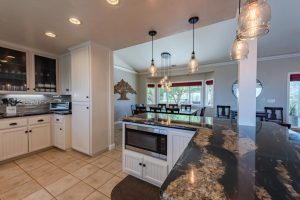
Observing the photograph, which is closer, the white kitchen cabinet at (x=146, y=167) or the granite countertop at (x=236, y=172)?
the granite countertop at (x=236, y=172)

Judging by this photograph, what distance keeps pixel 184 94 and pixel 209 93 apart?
4.09 feet

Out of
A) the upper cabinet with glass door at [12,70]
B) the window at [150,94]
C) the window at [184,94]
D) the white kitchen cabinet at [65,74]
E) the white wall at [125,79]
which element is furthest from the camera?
the window at [150,94]

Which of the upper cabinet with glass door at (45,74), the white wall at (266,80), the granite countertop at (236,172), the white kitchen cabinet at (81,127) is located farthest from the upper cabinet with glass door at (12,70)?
the white wall at (266,80)

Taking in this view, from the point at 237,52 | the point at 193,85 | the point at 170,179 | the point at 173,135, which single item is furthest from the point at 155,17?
the point at 193,85

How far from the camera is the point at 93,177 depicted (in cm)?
217

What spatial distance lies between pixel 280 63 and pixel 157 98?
17.0 feet

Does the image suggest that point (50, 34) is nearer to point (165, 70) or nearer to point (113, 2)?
point (113, 2)

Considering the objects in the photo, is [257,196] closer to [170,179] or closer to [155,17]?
[170,179]

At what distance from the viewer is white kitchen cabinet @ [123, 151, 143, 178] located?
1922 millimetres

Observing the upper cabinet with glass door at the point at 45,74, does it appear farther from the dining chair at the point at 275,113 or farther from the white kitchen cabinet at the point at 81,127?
the dining chair at the point at 275,113

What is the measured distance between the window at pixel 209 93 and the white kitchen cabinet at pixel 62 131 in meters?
5.38

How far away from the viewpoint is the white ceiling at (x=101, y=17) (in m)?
1.67

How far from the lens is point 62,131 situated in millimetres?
3059

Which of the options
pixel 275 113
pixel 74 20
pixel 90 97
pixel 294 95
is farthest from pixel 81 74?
pixel 294 95
